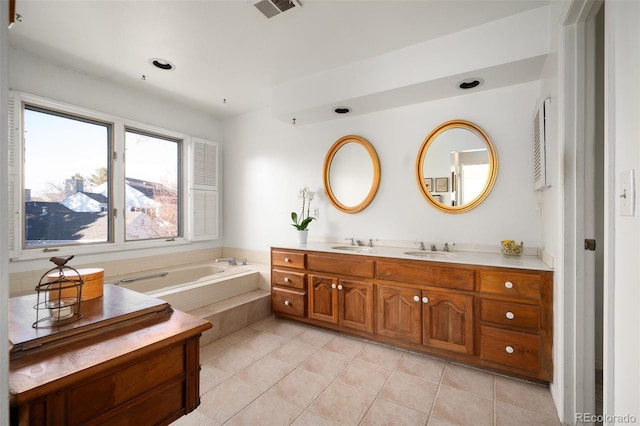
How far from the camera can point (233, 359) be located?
2389mm

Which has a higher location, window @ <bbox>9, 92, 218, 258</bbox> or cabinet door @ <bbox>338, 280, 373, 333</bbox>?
window @ <bbox>9, 92, 218, 258</bbox>

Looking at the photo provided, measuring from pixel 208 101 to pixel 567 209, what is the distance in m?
3.76

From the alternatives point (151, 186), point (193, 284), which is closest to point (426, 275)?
point (193, 284)

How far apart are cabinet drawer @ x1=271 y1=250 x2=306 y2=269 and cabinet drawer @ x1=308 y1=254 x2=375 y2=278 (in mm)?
105

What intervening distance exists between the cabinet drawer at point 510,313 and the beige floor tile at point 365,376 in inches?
32.9

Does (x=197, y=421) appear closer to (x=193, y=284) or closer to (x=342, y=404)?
(x=342, y=404)

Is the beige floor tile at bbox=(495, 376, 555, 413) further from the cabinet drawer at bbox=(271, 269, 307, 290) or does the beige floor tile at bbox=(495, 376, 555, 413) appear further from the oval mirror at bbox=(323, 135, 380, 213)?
the oval mirror at bbox=(323, 135, 380, 213)

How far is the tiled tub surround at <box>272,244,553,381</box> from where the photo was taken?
6.55 feet

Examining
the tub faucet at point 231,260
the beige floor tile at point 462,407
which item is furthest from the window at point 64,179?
the beige floor tile at point 462,407

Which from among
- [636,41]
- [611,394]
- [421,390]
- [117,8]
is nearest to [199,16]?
[117,8]

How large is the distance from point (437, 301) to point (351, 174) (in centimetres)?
163

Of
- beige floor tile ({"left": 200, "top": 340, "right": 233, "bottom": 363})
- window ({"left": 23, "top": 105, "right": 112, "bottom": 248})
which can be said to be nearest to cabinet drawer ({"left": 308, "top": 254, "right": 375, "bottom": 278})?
beige floor tile ({"left": 200, "top": 340, "right": 233, "bottom": 363})

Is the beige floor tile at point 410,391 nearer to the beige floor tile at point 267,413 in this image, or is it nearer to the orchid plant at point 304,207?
the beige floor tile at point 267,413

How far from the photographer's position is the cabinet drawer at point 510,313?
6.52ft
